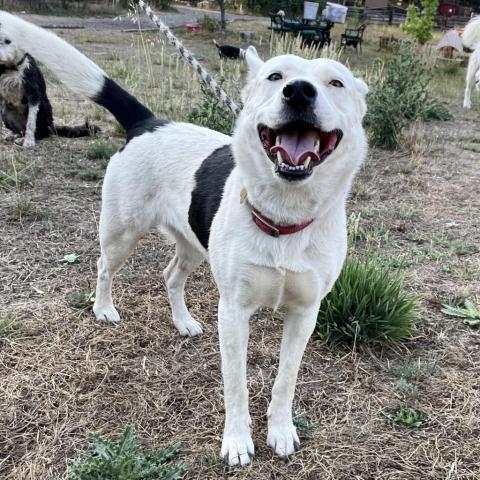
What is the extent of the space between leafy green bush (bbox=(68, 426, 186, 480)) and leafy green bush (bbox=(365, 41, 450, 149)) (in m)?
5.30

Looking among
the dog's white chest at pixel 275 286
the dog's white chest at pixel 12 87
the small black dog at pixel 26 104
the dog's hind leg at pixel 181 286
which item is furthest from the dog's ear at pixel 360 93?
the dog's white chest at pixel 12 87

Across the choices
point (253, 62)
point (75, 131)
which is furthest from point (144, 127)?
point (75, 131)

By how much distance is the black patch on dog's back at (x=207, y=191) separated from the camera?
247 centimetres

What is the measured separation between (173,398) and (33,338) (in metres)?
0.88

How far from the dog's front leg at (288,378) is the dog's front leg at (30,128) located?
485 centimetres

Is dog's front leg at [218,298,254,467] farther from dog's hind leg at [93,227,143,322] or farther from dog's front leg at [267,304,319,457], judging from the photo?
dog's hind leg at [93,227,143,322]

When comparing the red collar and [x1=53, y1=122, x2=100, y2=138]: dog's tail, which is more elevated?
the red collar

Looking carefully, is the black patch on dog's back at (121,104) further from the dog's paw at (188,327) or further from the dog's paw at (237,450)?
the dog's paw at (237,450)

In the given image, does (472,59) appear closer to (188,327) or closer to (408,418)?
(188,327)

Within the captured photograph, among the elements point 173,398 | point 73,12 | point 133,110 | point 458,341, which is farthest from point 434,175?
point 73,12

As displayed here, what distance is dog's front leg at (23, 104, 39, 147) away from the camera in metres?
6.23

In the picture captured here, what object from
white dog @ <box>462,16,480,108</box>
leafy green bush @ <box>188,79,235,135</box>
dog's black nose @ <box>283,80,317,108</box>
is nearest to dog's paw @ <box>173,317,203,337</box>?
dog's black nose @ <box>283,80,317,108</box>

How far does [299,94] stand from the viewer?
191cm

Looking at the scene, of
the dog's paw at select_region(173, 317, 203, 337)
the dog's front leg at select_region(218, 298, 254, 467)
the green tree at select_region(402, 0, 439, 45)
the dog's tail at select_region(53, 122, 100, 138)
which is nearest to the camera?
the dog's front leg at select_region(218, 298, 254, 467)
